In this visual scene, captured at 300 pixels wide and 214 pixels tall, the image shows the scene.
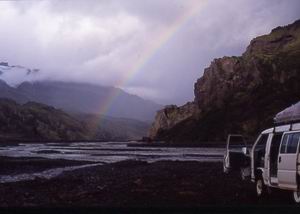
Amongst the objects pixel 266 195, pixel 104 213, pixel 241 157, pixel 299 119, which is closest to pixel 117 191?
pixel 241 157

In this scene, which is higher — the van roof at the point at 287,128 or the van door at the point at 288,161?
the van roof at the point at 287,128

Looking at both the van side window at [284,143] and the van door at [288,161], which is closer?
the van door at [288,161]

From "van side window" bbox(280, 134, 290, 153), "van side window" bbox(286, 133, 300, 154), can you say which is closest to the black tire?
"van side window" bbox(280, 134, 290, 153)

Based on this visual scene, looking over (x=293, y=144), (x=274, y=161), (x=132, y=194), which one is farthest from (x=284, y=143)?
(x=132, y=194)

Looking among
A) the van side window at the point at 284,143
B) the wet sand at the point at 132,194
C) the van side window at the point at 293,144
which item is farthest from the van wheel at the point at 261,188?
the van side window at the point at 293,144

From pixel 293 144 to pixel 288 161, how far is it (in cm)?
64

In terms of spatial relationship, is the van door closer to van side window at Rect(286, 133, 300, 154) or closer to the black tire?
van side window at Rect(286, 133, 300, 154)

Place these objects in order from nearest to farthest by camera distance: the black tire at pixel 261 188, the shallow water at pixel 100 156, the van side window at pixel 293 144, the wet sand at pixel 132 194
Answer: the van side window at pixel 293 144
the black tire at pixel 261 188
the wet sand at pixel 132 194
the shallow water at pixel 100 156

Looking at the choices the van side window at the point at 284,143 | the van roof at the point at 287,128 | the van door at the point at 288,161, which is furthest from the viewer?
the van side window at the point at 284,143

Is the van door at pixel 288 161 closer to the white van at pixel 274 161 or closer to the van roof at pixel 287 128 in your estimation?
the white van at pixel 274 161

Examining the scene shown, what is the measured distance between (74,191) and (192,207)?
2501cm

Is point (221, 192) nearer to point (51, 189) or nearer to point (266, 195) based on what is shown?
point (266, 195)

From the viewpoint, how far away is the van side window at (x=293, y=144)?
19.1 metres

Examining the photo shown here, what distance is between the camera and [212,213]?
27.7 ft
